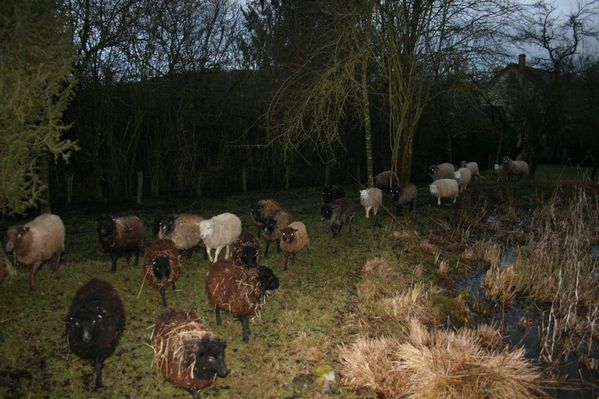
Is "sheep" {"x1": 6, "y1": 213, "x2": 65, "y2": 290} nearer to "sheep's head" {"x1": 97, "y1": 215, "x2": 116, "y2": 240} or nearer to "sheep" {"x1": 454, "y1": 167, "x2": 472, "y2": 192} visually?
"sheep's head" {"x1": 97, "y1": 215, "x2": 116, "y2": 240}

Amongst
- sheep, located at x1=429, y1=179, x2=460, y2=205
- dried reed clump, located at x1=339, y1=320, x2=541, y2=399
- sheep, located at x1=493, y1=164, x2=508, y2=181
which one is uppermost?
sheep, located at x1=493, y1=164, x2=508, y2=181

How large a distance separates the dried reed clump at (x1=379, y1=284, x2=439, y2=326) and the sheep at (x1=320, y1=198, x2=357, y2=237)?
3.53m

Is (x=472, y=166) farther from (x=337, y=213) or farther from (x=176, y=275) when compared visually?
(x=176, y=275)

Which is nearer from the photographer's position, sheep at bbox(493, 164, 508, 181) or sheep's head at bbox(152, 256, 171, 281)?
sheep's head at bbox(152, 256, 171, 281)

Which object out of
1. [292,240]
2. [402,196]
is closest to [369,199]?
[402,196]

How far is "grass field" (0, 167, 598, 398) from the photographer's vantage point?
17.0 ft

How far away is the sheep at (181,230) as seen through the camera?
8523mm

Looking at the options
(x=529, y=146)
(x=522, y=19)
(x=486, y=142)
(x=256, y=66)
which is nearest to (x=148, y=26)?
(x=256, y=66)

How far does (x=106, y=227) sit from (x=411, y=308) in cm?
527

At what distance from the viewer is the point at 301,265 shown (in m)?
9.05

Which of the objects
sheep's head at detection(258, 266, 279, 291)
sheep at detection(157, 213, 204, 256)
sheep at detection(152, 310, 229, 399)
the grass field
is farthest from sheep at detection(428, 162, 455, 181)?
sheep at detection(152, 310, 229, 399)

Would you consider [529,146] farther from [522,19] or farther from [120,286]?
[120,286]

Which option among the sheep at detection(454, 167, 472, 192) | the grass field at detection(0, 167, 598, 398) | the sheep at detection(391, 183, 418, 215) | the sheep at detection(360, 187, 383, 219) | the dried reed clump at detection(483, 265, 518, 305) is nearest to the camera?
the grass field at detection(0, 167, 598, 398)

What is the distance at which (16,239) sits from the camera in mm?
7023
